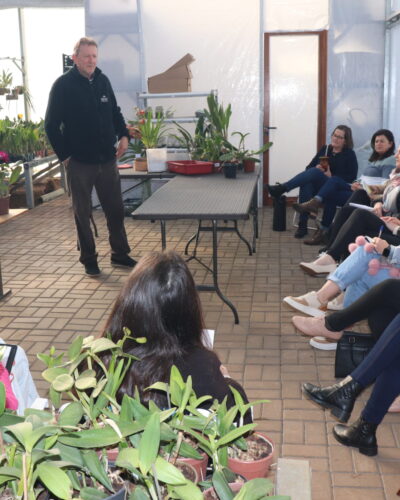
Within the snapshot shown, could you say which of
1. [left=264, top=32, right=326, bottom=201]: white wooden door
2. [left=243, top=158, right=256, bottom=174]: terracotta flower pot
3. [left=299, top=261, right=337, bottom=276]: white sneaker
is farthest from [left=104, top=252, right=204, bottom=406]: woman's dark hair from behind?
[left=264, top=32, right=326, bottom=201]: white wooden door

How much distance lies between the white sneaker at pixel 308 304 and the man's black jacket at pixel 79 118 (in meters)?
2.13

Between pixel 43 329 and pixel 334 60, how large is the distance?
17.0 feet

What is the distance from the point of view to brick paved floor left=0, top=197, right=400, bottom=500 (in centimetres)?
279

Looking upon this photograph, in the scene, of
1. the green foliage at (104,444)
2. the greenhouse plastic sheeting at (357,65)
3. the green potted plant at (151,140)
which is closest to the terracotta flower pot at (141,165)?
the green potted plant at (151,140)

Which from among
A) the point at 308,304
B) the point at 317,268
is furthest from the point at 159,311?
the point at 317,268

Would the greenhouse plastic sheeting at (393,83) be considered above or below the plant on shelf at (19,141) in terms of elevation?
above

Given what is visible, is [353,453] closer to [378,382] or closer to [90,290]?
[378,382]

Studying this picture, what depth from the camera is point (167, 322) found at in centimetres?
196

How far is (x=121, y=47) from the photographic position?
8.16 meters

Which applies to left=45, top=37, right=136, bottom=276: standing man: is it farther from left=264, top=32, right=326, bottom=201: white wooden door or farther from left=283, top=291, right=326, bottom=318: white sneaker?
left=264, top=32, right=326, bottom=201: white wooden door

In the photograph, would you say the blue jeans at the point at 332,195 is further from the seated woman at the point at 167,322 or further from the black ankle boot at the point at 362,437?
the seated woman at the point at 167,322

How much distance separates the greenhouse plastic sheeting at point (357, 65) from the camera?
7.70 meters

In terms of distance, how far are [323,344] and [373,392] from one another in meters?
1.09

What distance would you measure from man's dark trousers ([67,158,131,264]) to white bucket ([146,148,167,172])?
84cm
